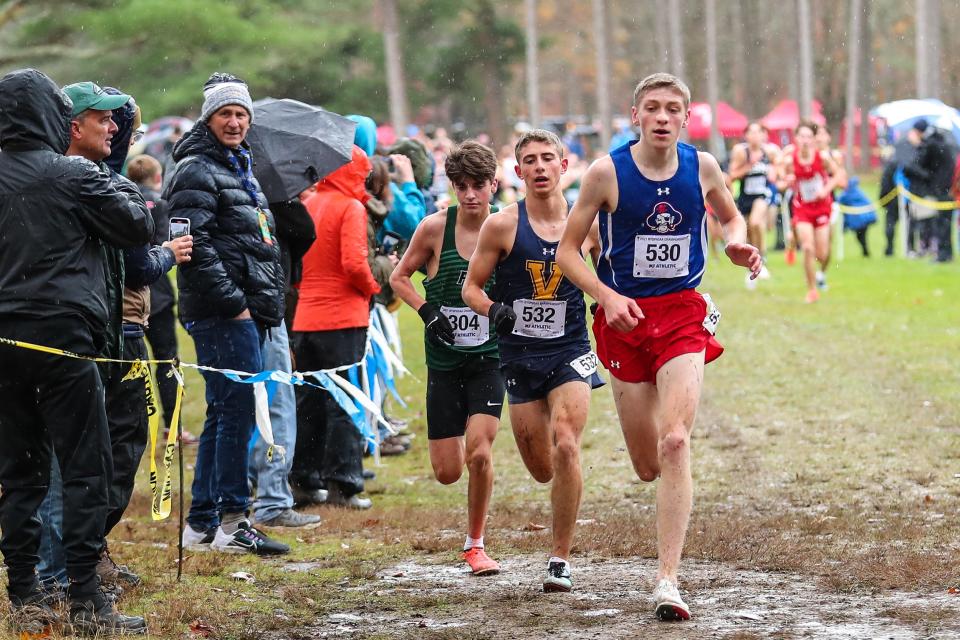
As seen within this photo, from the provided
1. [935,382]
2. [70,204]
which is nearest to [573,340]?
[70,204]

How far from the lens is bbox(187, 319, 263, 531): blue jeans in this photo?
24.3ft

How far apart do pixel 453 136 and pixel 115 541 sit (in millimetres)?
65715

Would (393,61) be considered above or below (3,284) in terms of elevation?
above

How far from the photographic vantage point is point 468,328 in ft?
23.9

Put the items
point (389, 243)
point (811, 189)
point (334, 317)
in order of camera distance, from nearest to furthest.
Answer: point (334, 317), point (389, 243), point (811, 189)

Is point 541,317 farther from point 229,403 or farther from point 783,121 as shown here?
point 783,121

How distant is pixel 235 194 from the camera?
729 centimetres

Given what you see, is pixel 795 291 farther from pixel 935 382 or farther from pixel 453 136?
pixel 453 136

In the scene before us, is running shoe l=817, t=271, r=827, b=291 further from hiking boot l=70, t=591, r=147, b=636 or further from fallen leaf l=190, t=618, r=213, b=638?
hiking boot l=70, t=591, r=147, b=636

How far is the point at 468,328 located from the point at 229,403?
129cm

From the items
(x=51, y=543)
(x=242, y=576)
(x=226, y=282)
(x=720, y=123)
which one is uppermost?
(x=720, y=123)

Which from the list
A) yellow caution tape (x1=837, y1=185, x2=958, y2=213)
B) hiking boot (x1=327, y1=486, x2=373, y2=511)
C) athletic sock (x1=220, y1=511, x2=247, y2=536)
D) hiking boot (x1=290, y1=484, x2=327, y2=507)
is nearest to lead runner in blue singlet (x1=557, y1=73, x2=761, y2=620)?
athletic sock (x1=220, y1=511, x2=247, y2=536)

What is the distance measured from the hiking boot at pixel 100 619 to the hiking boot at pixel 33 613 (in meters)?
0.08

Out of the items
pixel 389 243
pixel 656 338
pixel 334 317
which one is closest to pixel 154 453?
pixel 656 338
